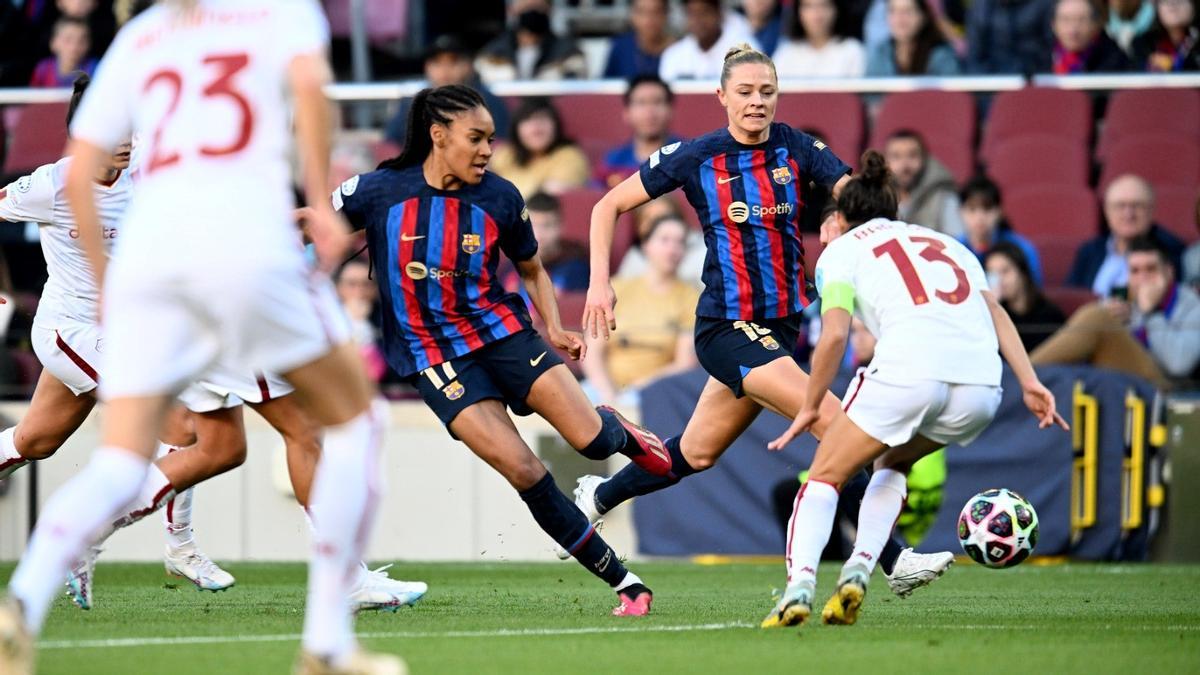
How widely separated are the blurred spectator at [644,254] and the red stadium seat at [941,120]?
197cm

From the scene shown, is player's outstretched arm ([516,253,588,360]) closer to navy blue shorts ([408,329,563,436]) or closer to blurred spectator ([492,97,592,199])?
navy blue shorts ([408,329,563,436])

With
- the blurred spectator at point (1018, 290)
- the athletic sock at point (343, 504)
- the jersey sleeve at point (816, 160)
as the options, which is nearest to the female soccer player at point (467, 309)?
the jersey sleeve at point (816, 160)

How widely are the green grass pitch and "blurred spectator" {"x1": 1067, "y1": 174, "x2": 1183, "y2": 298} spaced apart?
2.86 metres

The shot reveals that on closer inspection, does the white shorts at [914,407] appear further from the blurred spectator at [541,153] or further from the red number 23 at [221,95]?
the blurred spectator at [541,153]

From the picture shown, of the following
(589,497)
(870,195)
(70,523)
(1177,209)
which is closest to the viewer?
(70,523)

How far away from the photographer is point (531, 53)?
15.6 m

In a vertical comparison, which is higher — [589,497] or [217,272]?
[217,272]

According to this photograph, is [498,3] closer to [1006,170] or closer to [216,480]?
[1006,170]

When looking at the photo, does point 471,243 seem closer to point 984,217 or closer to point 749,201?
point 749,201

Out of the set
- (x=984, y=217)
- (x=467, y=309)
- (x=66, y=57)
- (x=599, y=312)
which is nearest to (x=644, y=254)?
(x=984, y=217)

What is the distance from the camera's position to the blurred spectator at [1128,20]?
1459 centimetres

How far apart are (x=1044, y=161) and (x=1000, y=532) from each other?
6392 mm

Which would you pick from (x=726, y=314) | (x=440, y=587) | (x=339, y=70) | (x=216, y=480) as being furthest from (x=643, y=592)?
(x=339, y=70)

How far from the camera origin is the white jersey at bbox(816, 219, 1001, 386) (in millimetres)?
6613
